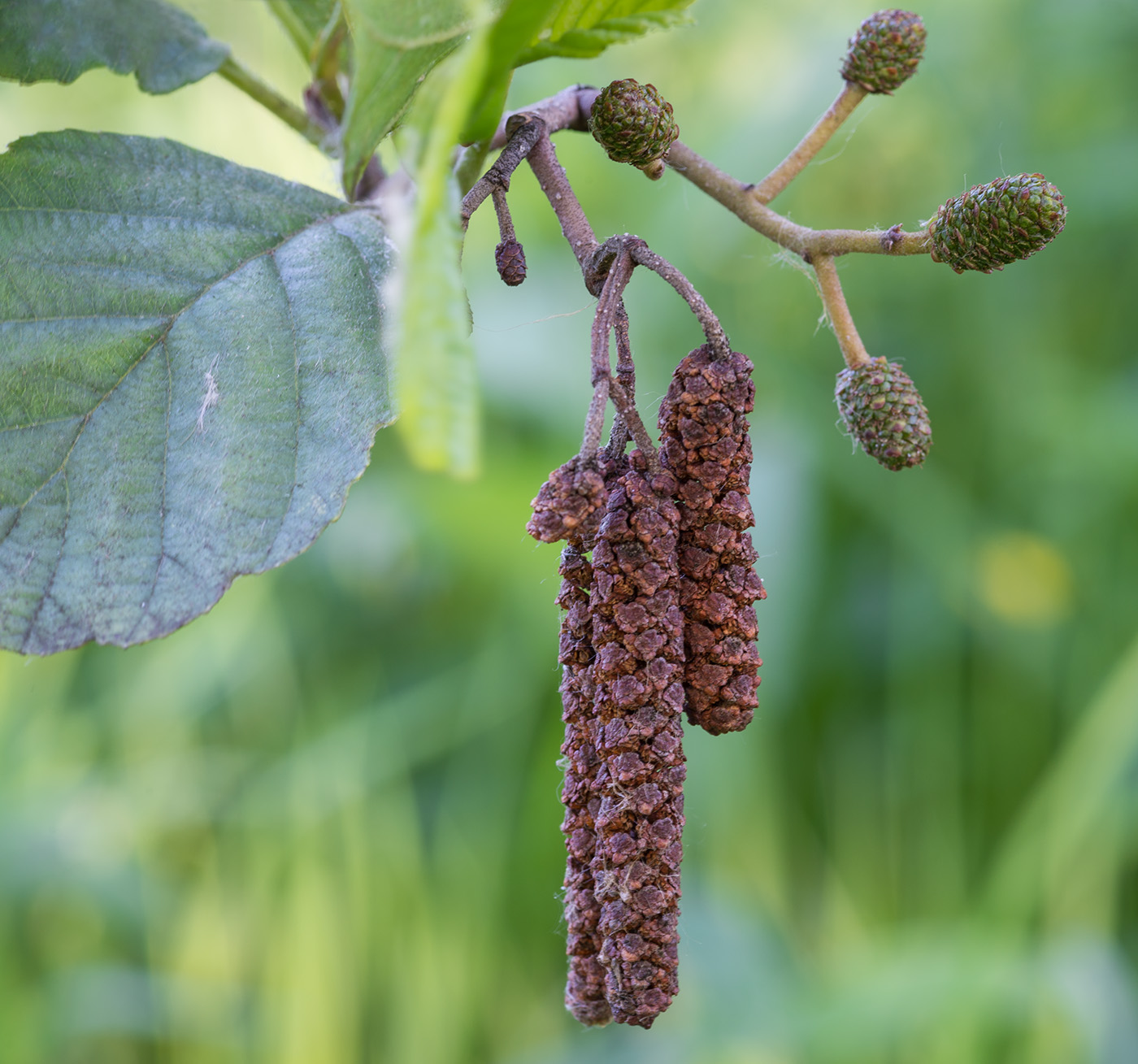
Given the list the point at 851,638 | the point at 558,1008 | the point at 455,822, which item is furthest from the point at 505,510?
the point at 558,1008

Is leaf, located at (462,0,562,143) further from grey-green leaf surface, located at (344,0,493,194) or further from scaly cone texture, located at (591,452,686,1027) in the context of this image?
scaly cone texture, located at (591,452,686,1027)

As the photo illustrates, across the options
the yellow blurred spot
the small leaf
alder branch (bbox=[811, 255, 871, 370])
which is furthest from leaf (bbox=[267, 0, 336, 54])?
the yellow blurred spot

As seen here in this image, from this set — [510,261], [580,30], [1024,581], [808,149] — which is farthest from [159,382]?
[1024,581]

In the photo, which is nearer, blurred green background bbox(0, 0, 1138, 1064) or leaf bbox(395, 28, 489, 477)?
leaf bbox(395, 28, 489, 477)

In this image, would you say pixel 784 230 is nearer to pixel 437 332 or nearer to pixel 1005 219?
pixel 1005 219

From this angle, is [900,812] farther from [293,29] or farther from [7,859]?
[293,29]

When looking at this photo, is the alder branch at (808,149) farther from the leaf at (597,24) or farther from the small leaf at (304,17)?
the small leaf at (304,17)
